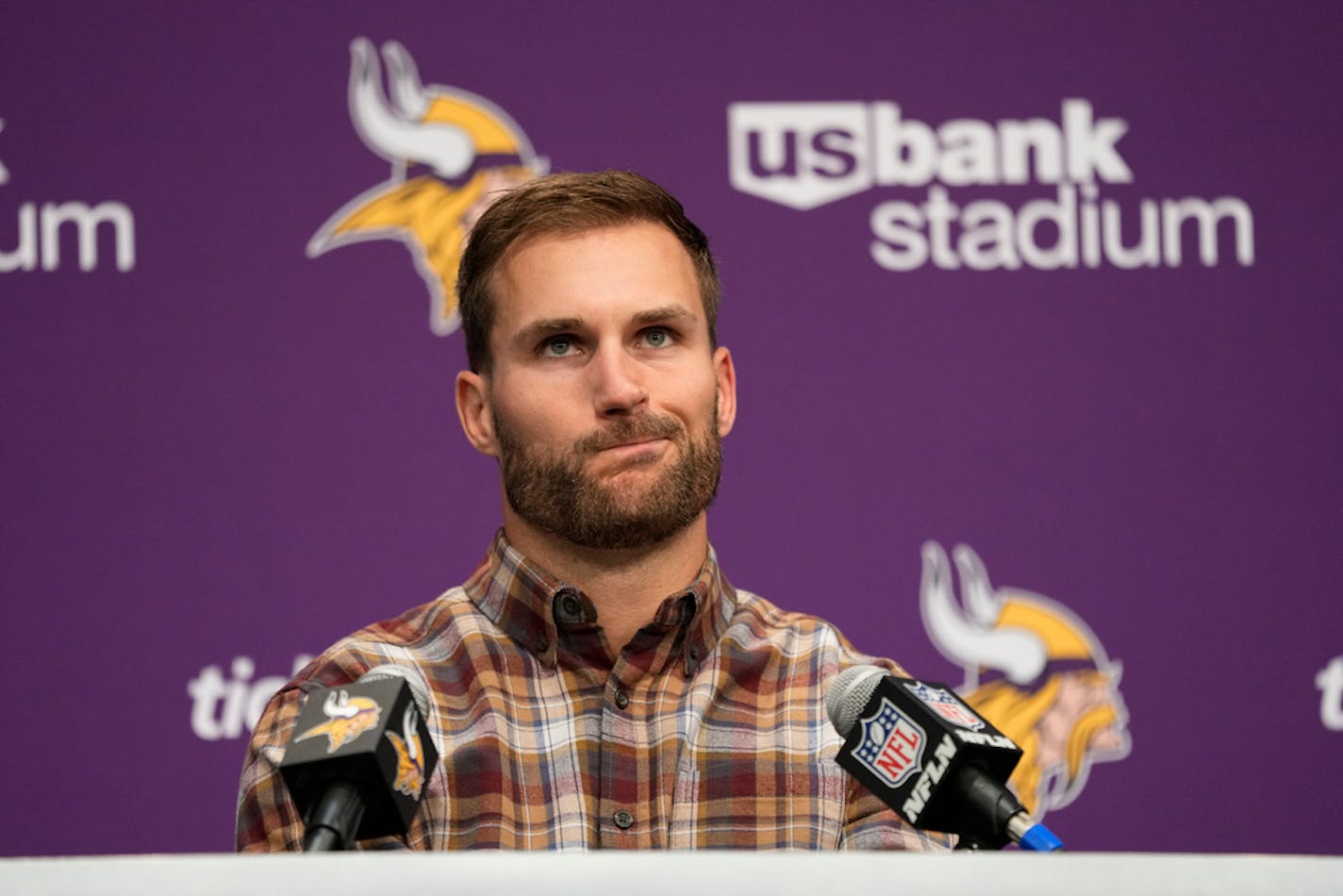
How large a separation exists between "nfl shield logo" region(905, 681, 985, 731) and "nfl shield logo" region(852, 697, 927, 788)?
0.02 m

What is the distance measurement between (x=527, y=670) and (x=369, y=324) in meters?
1.04

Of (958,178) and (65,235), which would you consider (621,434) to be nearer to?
(958,178)

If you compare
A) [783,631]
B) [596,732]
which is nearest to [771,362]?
[783,631]

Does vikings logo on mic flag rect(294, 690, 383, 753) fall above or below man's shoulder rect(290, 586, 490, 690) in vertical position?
above

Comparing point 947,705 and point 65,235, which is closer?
point 947,705

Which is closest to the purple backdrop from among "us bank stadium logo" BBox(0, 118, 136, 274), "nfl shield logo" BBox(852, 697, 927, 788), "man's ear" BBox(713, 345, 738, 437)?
"us bank stadium logo" BBox(0, 118, 136, 274)

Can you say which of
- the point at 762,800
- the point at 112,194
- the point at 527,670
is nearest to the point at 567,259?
the point at 527,670

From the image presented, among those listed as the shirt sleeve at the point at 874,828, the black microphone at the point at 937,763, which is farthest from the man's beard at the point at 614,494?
the black microphone at the point at 937,763

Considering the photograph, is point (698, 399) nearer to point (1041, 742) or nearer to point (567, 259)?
point (567, 259)

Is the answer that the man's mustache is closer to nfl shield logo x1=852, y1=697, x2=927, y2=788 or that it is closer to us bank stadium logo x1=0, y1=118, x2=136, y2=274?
nfl shield logo x1=852, y1=697, x2=927, y2=788

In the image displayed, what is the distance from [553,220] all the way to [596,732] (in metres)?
→ 0.61

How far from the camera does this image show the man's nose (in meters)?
2.11

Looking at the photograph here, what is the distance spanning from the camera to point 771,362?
10.1ft

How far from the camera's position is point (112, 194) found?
3012 millimetres
